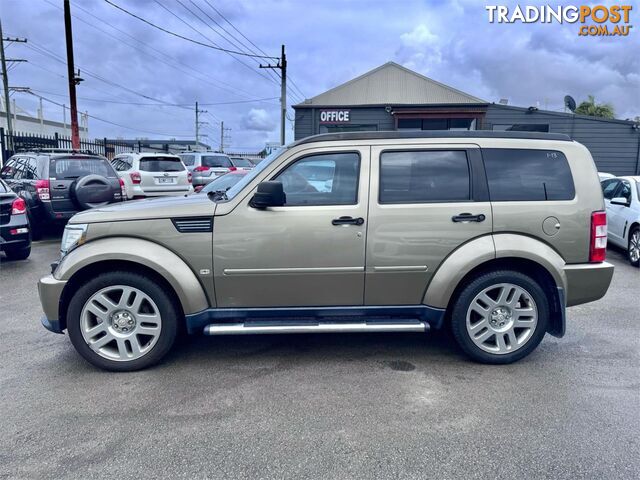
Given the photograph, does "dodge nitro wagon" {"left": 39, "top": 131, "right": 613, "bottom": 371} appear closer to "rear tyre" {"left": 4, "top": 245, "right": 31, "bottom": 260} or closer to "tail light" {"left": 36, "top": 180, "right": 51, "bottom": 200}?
"rear tyre" {"left": 4, "top": 245, "right": 31, "bottom": 260}

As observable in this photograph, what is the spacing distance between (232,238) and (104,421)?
1.52m

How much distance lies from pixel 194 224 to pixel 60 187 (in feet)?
21.3

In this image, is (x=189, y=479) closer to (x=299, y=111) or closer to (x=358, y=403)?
(x=358, y=403)

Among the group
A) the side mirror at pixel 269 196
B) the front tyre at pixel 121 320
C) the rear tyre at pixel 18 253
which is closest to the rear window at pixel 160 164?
the rear tyre at pixel 18 253

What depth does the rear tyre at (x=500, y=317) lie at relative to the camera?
3797 mm

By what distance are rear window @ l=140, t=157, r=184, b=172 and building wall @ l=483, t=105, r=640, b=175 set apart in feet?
38.9

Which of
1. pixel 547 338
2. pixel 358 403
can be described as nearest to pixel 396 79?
pixel 547 338

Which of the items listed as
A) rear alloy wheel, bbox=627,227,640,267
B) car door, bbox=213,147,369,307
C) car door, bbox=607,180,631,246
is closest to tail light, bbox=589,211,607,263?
car door, bbox=213,147,369,307

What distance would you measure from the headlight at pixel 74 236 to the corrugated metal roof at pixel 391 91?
15470mm

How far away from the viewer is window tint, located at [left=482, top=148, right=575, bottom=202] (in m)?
3.84

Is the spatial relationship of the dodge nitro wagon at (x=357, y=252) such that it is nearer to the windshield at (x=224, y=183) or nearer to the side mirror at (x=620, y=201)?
the windshield at (x=224, y=183)

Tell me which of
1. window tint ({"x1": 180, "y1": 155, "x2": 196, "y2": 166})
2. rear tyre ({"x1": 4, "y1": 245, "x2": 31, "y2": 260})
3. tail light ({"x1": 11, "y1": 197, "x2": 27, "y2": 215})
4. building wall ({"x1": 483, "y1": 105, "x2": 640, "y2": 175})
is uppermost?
building wall ({"x1": 483, "y1": 105, "x2": 640, "y2": 175})

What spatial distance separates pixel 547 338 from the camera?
453 cm

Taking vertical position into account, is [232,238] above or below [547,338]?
above
